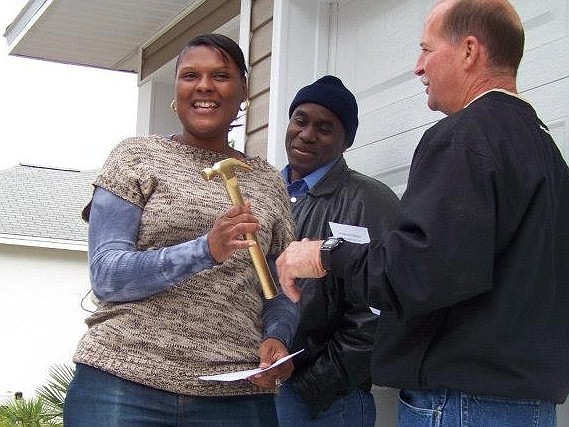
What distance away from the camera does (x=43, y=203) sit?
86.5 ft

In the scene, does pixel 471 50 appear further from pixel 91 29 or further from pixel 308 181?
pixel 91 29

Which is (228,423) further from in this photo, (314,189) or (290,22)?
(290,22)

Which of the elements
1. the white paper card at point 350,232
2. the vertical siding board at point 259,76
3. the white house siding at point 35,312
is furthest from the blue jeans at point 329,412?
the white house siding at point 35,312

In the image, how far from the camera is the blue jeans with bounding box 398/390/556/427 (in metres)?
2.03

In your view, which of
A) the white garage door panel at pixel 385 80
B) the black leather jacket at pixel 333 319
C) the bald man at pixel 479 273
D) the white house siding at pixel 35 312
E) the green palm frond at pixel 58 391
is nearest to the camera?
the bald man at pixel 479 273

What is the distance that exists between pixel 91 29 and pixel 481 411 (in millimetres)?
5556

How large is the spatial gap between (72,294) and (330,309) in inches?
868

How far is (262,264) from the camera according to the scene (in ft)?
7.64

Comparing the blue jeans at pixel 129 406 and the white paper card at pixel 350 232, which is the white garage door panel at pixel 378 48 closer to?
the white paper card at pixel 350 232

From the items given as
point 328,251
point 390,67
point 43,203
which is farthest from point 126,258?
point 43,203

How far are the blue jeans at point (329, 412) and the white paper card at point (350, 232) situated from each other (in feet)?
1.84

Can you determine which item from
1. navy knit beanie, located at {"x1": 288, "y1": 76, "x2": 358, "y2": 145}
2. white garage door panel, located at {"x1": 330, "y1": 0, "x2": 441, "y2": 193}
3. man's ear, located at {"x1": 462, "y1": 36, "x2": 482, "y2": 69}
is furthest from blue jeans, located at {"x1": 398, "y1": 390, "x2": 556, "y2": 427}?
white garage door panel, located at {"x1": 330, "y1": 0, "x2": 441, "y2": 193}

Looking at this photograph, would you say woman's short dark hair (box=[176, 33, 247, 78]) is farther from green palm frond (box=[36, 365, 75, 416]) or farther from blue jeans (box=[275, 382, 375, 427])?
green palm frond (box=[36, 365, 75, 416])

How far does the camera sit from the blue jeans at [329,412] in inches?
126
